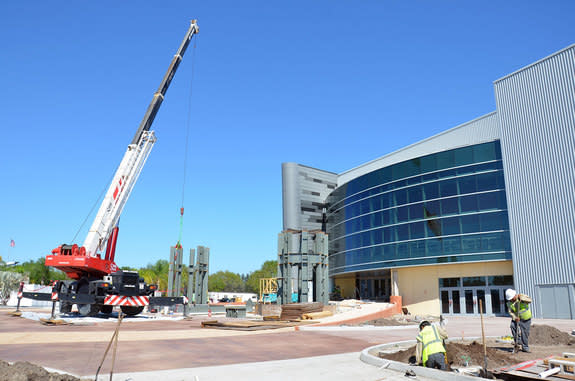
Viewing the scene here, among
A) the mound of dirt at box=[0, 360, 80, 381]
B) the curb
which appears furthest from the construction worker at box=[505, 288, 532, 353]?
the mound of dirt at box=[0, 360, 80, 381]

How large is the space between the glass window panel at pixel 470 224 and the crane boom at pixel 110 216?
26.6 metres

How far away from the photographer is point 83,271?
2228 cm

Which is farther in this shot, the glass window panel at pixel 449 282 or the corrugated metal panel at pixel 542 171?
the glass window panel at pixel 449 282

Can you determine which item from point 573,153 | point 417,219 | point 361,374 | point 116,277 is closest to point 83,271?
point 116,277

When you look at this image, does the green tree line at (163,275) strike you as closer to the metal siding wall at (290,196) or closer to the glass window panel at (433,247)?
the metal siding wall at (290,196)

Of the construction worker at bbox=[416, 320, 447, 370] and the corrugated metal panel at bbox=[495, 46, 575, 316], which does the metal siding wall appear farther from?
the construction worker at bbox=[416, 320, 447, 370]

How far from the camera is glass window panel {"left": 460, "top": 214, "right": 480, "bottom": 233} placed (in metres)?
36.9

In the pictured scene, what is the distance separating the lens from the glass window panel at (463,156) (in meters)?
38.1

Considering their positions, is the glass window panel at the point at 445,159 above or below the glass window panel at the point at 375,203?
above

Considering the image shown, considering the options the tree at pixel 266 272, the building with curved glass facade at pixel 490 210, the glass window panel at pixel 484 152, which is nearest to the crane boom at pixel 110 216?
the building with curved glass facade at pixel 490 210

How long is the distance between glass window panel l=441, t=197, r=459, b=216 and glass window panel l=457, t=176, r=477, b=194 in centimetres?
100

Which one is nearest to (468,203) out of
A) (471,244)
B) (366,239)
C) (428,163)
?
(471,244)

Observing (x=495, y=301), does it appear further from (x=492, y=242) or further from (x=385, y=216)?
(x=385, y=216)

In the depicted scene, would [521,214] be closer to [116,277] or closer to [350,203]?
[350,203]
